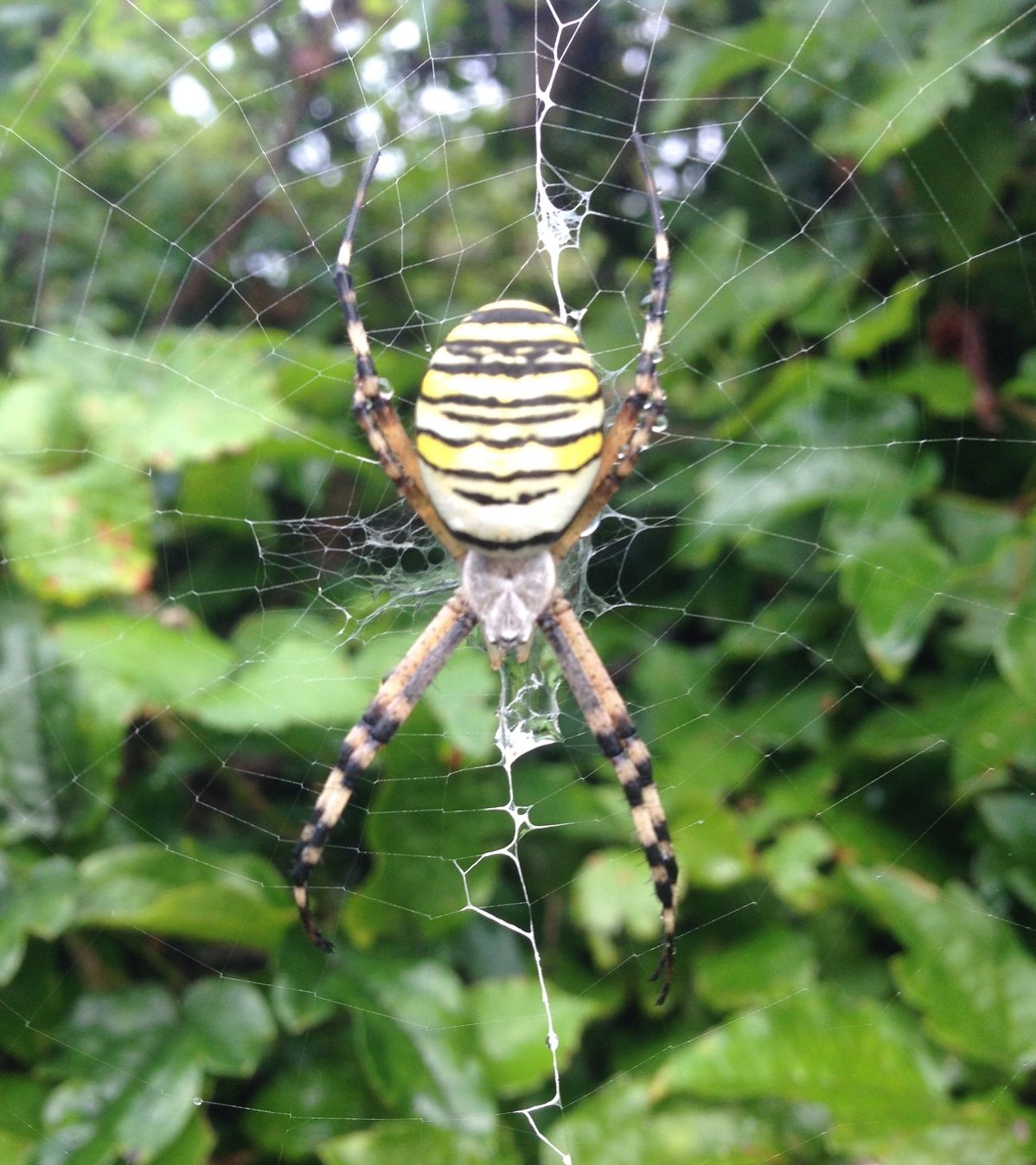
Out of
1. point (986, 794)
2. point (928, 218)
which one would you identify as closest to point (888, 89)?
point (928, 218)

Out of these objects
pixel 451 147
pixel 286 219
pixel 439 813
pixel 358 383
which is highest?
pixel 451 147

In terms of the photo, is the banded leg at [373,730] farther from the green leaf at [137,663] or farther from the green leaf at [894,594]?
the green leaf at [894,594]

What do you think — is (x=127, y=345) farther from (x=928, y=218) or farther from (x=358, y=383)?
(x=928, y=218)

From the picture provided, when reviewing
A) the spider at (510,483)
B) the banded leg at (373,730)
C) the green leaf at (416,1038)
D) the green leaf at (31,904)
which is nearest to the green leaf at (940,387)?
the spider at (510,483)

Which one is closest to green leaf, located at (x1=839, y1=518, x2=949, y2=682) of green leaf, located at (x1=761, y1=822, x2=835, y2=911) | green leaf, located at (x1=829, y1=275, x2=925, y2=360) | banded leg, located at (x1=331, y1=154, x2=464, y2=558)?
green leaf, located at (x1=761, y1=822, x2=835, y2=911)

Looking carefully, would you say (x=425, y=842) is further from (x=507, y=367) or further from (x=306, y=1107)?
(x=507, y=367)

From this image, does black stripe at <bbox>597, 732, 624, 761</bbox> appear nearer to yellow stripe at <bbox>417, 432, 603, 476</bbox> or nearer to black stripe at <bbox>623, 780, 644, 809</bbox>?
black stripe at <bbox>623, 780, 644, 809</bbox>

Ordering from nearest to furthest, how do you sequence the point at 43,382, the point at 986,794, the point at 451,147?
the point at 986,794 → the point at 43,382 → the point at 451,147
